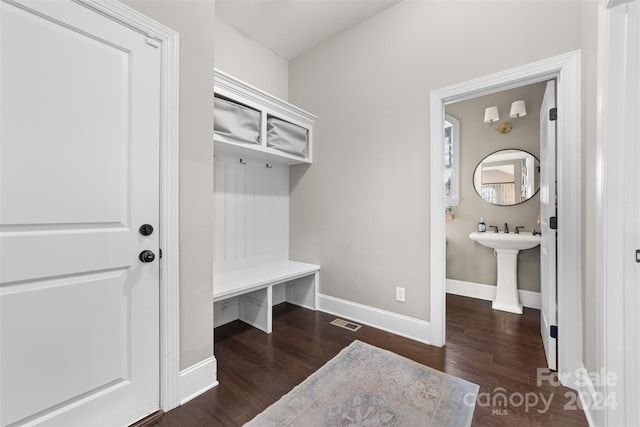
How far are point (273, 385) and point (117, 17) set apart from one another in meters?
2.14

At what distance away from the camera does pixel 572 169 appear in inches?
65.3

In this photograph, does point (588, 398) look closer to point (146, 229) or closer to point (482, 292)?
point (482, 292)

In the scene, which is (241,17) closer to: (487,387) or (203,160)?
(203,160)

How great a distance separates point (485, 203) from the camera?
339cm

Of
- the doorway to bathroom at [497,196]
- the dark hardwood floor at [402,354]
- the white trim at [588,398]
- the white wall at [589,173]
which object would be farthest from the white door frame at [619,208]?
the doorway to bathroom at [497,196]

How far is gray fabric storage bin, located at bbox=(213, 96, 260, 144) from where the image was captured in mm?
2182

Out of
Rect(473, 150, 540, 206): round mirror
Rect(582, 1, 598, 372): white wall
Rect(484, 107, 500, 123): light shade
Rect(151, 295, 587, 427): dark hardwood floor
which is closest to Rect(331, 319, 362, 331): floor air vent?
Rect(151, 295, 587, 427): dark hardwood floor

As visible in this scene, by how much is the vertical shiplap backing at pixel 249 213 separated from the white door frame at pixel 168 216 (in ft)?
3.44

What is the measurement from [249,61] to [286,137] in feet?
3.14

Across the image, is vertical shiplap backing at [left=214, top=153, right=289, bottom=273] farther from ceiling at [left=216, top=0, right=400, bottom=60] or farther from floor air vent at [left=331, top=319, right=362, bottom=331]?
ceiling at [left=216, top=0, right=400, bottom=60]

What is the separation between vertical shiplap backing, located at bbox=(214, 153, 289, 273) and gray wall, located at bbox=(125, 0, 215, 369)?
0.91 meters

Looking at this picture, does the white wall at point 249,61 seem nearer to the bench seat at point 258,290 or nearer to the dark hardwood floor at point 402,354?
the bench seat at point 258,290

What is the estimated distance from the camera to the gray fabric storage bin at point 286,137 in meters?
2.60

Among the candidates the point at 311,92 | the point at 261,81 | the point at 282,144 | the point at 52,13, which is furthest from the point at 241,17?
the point at 52,13
